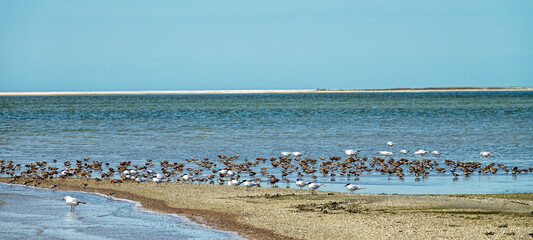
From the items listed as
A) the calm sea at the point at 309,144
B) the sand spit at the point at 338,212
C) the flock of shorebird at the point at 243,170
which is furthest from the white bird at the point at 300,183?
the calm sea at the point at 309,144

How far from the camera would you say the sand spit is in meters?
13.6

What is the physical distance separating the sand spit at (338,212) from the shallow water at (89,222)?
1.65ft

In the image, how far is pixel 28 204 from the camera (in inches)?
716

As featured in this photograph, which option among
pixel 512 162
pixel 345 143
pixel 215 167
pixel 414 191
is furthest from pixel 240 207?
pixel 345 143

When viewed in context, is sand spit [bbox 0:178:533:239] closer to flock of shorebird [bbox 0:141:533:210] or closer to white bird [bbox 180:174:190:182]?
white bird [bbox 180:174:190:182]

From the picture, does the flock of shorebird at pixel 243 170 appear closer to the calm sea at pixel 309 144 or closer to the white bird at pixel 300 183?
the white bird at pixel 300 183

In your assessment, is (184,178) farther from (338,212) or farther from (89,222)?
(338,212)

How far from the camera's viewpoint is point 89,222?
15656 millimetres

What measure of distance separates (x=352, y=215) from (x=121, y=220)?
4.72m

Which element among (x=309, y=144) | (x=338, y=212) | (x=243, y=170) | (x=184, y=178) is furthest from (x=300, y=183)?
(x=309, y=144)

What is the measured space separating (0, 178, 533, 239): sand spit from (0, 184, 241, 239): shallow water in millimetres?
504

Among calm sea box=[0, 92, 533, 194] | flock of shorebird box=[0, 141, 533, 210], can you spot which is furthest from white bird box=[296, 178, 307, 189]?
calm sea box=[0, 92, 533, 194]

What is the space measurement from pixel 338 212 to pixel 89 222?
5096mm

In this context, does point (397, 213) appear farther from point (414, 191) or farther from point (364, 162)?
point (364, 162)
